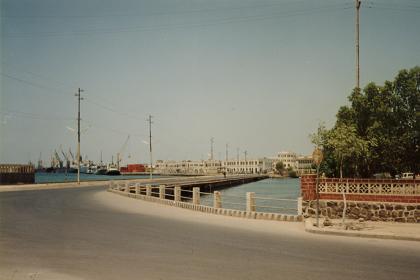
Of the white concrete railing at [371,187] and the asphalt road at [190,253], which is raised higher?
the white concrete railing at [371,187]

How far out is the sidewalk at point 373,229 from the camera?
42.3 feet

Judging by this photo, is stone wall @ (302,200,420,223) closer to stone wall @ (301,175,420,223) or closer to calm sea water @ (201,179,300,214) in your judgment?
stone wall @ (301,175,420,223)

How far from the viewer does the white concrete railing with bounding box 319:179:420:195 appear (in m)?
16.3

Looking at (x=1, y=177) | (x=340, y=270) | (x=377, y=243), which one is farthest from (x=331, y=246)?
(x=1, y=177)

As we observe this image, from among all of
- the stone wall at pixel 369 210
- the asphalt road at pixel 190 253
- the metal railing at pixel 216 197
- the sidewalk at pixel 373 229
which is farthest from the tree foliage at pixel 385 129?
the asphalt road at pixel 190 253

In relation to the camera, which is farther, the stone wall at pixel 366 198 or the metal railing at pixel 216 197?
the metal railing at pixel 216 197

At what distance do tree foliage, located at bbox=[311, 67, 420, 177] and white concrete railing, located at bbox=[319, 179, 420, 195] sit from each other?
18.6 ft

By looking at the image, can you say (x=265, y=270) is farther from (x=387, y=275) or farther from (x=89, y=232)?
(x=89, y=232)

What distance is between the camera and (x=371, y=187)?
1692 cm

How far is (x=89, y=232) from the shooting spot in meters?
13.5

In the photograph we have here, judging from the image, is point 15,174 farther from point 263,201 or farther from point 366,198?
point 366,198

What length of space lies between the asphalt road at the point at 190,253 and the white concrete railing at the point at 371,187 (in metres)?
Answer: 2.88

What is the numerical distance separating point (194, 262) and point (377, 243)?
616 centimetres

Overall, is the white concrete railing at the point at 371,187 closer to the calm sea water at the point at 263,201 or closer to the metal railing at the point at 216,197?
the metal railing at the point at 216,197
